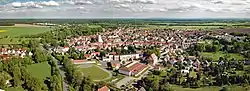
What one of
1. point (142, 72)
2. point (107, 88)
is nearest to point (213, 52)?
point (142, 72)

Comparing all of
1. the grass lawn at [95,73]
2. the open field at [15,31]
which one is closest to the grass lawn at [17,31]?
the open field at [15,31]

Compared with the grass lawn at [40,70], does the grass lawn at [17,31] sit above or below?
below

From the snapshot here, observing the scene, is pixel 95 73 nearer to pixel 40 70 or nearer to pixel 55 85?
pixel 40 70

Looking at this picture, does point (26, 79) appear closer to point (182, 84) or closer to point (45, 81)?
point (45, 81)

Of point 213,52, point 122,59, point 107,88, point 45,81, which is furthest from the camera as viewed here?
point 213,52

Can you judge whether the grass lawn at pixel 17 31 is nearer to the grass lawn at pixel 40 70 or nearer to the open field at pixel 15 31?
the open field at pixel 15 31

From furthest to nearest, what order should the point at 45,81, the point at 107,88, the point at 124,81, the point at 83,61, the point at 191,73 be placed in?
the point at 83,61 → the point at 191,73 → the point at 124,81 → the point at 45,81 → the point at 107,88

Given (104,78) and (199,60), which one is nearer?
(104,78)
